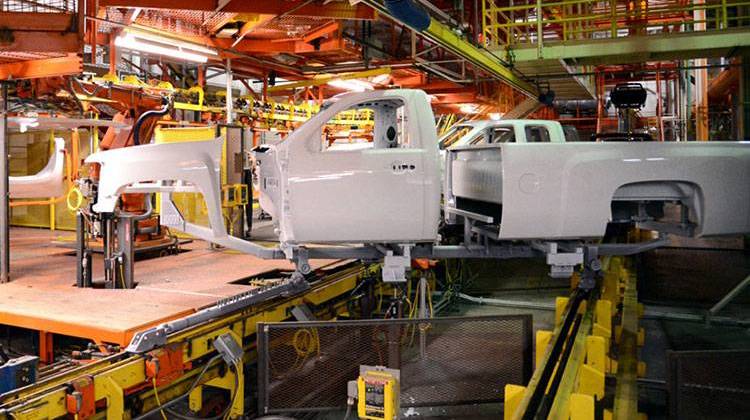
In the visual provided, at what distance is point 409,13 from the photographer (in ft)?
17.7

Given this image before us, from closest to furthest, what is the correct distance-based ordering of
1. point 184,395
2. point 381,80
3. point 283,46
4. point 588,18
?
point 184,395 → point 588,18 → point 283,46 → point 381,80

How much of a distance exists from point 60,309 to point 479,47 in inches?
253

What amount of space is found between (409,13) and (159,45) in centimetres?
465

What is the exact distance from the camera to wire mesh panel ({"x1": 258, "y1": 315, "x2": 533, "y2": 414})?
484 centimetres

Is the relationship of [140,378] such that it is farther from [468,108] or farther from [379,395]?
[468,108]

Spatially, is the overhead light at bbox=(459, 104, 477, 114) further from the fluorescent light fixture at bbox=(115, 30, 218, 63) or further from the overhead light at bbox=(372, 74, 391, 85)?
the fluorescent light fixture at bbox=(115, 30, 218, 63)

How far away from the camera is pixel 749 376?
4137 mm

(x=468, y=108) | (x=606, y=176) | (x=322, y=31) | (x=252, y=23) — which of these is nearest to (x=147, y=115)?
(x=252, y=23)

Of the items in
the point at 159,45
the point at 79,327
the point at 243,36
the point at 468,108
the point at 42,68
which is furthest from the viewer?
the point at 468,108

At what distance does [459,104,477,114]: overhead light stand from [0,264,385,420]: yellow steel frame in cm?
1215

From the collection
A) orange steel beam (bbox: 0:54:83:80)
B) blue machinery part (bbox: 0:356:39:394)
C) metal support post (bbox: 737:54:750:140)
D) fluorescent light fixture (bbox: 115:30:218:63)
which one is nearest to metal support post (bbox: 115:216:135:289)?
orange steel beam (bbox: 0:54:83:80)

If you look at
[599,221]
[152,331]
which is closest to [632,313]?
[599,221]

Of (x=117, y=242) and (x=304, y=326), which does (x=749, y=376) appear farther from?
(x=117, y=242)

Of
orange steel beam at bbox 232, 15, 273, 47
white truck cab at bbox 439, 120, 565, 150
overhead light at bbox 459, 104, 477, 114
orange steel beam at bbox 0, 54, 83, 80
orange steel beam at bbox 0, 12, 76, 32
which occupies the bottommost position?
white truck cab at bbox 439, 120, 565, 150
